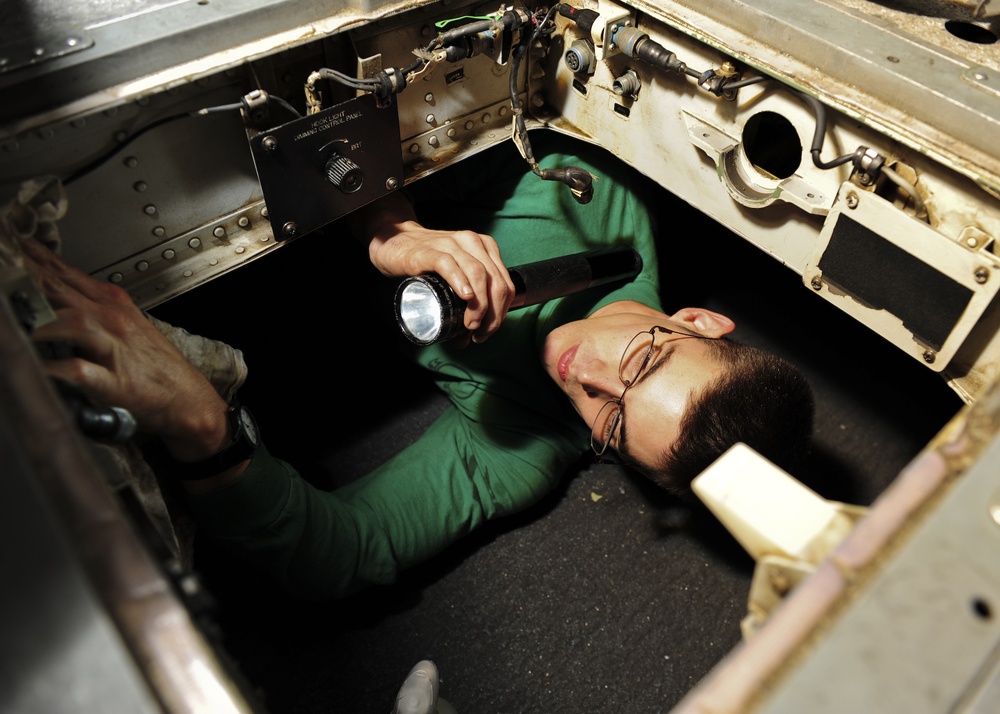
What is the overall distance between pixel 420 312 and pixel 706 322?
544 millimetres

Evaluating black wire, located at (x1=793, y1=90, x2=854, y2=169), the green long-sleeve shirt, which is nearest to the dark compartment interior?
the green long-sleeve shirt

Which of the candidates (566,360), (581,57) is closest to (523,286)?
(566,360)

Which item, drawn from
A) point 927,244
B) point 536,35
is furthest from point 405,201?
point 927,244

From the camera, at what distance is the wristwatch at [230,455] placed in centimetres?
88

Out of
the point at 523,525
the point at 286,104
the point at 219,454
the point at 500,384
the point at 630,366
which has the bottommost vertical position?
the point at 523,525

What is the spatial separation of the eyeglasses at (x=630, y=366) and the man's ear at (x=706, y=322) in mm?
53

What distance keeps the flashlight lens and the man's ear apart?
0.48 metres

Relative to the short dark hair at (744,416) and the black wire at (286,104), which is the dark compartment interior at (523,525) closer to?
the short dark hair at (744,416)

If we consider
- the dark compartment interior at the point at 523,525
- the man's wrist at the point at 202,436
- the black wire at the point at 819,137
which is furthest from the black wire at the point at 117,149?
the black wire at the point at 819,137

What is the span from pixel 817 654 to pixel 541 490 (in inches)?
35.6

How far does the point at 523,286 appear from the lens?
112 cm

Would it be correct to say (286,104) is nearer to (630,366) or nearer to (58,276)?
(58,276)

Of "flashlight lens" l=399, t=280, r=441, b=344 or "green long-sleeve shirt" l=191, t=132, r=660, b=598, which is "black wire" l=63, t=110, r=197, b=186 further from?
"green long-sleeve shirt" l=191, t=132, r=660, b=598

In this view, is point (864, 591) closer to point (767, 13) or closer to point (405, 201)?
point (767, 13)
